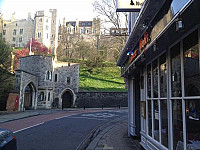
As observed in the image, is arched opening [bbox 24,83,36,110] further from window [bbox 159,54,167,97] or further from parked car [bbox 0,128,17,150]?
window [bbox 159,54,167,97]

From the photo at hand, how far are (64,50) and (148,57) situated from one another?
182 feet

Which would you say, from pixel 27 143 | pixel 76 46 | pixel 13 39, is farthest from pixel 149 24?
pixel 13 39

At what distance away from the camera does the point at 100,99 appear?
120 ft

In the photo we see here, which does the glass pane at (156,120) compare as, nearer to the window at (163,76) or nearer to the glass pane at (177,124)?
the window at (163,76)

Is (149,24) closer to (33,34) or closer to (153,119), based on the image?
(153,119)

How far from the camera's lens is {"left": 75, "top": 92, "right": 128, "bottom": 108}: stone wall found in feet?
118

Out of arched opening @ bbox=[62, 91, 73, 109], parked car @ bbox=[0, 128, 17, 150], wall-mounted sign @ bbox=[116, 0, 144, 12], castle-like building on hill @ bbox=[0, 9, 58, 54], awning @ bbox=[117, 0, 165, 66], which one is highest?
castle-like building on hill @ bbox=[0, 9, 58, 54]

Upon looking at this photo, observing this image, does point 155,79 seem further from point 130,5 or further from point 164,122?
point 130,5

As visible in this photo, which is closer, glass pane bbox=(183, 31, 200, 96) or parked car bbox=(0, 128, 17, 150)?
glass pane bbox=(183, 31, 200, 96)

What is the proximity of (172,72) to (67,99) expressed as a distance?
33607 mm

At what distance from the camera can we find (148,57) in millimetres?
5199

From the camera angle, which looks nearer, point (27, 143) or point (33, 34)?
point (27, 143)

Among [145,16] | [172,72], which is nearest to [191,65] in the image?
[172,72]

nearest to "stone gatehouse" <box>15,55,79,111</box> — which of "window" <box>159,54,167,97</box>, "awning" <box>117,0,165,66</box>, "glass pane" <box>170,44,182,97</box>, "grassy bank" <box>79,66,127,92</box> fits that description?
"grassy bank" <box>79,66,127,92</box>
